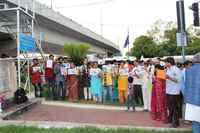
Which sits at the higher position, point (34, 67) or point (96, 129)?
point (34, 67)

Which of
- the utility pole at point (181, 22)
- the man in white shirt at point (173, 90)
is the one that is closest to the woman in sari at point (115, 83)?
the utility pole at point (181, 22)

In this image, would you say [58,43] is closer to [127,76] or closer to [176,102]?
[127,76]

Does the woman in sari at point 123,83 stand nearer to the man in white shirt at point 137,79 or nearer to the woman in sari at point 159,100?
the man in white shirt at point 137,79

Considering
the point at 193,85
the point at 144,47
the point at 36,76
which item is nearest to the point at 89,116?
the point at 193,85

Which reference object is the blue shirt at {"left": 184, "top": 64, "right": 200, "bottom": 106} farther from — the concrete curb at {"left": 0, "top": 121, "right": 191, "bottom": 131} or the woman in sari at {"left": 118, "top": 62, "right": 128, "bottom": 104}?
the woman in sari at {"left": 118, "top": 62, "right": 128, "bottom": 104}

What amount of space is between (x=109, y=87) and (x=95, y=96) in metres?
0.70

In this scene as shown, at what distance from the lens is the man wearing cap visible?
922cm

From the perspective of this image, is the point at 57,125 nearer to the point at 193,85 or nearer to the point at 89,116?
the point at 89,116

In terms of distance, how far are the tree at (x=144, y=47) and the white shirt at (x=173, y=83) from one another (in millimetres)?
60999

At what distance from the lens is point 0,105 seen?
14.0 meters

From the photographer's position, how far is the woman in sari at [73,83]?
766 inches

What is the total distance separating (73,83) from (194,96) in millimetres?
10643

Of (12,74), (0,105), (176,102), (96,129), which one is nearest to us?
(96,129)

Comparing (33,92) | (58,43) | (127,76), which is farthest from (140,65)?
(58,43)
